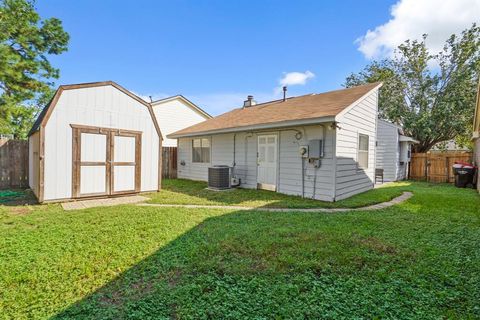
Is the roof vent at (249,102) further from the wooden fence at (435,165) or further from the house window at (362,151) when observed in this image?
the wooden fence at (435,165)

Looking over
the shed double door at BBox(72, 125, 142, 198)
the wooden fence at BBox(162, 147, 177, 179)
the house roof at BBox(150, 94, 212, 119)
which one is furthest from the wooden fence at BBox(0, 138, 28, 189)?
the house roof at BBox(150, 94, 212, 119)

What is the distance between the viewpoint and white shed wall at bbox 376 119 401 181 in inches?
506

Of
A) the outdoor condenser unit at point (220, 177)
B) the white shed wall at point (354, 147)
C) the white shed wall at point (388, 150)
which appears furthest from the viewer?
the white shed wall at point (388, 150)

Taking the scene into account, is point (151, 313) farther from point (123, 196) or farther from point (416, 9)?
point (416, 9)

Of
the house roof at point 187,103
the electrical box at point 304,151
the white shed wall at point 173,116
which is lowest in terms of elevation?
the electrical box at point 304,151

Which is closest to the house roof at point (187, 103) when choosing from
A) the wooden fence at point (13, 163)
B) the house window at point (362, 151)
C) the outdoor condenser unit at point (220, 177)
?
the wooden fence at point (13, 163)

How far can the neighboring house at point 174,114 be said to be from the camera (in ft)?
51.2

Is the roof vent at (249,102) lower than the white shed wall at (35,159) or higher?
higher

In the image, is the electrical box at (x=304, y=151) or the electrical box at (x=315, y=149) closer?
the electrical box at (x=315, y=149)

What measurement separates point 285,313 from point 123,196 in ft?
21.9

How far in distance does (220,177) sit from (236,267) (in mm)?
5962

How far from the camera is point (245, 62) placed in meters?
12.9

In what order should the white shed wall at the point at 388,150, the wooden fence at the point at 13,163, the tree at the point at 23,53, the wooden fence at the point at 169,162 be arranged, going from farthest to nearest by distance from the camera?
1. the white shed wall at the point at 388,150
2. the wooden fence at the point at 169,162
3. the tree at the point at 23,53
4. the wooden fence at the point at 13,163

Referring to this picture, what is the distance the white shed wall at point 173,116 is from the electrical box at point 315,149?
1081 centimetres
